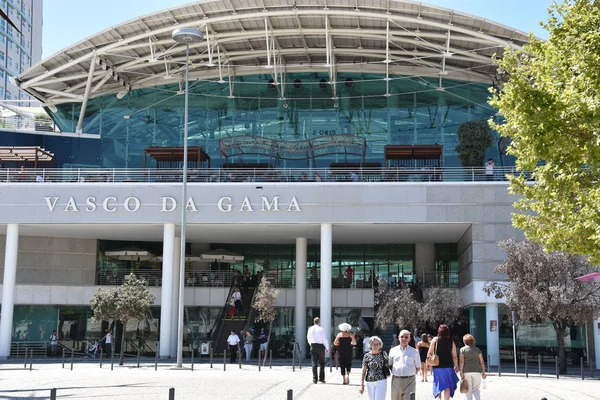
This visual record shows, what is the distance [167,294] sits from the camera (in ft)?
114

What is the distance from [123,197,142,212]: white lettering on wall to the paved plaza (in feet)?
31.8

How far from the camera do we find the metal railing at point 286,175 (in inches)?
1426

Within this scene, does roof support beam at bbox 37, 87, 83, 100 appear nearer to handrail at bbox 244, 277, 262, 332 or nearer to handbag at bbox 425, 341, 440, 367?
handrail at bbox 244, 277, 262, 332

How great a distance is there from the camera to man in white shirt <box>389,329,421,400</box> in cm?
1241

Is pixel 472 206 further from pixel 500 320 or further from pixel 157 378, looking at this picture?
pixel 157 378

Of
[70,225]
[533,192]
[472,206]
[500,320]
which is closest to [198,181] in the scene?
[70,225]

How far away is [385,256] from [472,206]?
12880mm

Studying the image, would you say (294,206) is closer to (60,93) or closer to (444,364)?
(60,93)

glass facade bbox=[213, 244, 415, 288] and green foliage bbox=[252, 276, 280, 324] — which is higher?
glass facade bbox=[213, 244, 415, 288]

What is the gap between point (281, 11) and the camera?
39.3 metres

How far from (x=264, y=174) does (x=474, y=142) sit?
37.8ft

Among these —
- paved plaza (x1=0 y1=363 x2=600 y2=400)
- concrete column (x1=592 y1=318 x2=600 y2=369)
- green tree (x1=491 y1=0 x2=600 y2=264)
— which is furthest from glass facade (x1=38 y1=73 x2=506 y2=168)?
green tree (x1=491 y1=0 x2=600 y2=264)

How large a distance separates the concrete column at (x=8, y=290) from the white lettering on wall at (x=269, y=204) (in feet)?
37.8

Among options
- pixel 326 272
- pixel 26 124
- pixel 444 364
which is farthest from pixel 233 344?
pixel 26 124
